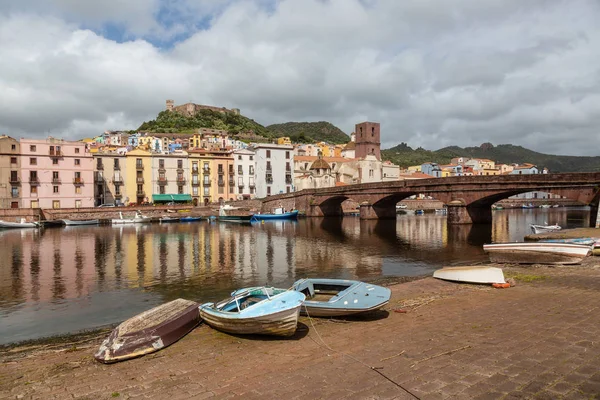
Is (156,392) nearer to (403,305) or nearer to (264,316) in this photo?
(264,316)

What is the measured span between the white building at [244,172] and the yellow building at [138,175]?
17923 mm

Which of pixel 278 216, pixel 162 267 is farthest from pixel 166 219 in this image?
pixel 162 267

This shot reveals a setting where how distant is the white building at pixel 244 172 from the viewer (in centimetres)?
8638

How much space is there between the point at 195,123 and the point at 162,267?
146150 millimetres

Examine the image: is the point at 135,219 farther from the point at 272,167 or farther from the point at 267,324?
the point at 267,324

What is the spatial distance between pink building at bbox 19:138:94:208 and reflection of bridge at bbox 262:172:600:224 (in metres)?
33.5

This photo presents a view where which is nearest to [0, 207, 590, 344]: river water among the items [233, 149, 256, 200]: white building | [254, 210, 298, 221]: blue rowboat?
[254, 210, 298, 221]: blue rowboat

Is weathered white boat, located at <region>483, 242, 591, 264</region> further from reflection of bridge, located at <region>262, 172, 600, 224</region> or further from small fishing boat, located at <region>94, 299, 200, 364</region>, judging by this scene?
reflection of bridge, located at <region>262, 172, 600, 224</region>

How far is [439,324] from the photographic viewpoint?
9.99 m

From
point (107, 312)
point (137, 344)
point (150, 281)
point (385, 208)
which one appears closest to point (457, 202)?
point (385, 208)

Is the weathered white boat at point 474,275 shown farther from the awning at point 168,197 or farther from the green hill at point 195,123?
the green hill at point 195,123

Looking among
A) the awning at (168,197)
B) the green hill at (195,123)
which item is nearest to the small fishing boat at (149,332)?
the awning at (168,197)

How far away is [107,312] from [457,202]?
44.8 metres

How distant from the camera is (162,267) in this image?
24.5 metres
